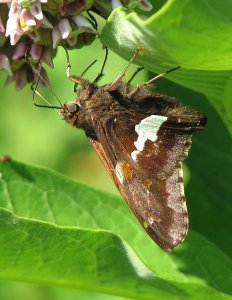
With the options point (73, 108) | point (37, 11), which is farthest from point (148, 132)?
point (37, 11)

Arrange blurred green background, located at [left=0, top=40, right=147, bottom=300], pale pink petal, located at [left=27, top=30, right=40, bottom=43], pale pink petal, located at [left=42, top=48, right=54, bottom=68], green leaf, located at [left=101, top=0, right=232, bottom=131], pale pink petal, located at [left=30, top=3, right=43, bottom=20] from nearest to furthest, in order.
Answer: green leaf, located at [left=101, top=0, right=232, bottom=131] → pale pink petal, located at [left=30, top=3, right=43, bottom=20] → pale pink petal, located at [left=27, top=30, right=40, bottom=43] → pale pink petal, located at [left=42, top=48, right=54, bottom=68] → blurred green background, located at [left=0, top=40, right=147, bottom=300]

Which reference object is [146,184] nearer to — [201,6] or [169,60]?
[169,60]

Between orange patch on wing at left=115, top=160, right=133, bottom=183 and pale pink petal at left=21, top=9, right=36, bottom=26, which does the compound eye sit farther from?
pale pink petal at left=21, top=9, right=36, bottom=26

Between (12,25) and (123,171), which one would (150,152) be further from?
(12,25)

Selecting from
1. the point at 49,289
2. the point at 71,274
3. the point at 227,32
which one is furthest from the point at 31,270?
the point at 49,289

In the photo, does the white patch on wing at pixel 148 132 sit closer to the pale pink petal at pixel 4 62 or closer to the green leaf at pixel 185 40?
the green leaf at pixel 185 40

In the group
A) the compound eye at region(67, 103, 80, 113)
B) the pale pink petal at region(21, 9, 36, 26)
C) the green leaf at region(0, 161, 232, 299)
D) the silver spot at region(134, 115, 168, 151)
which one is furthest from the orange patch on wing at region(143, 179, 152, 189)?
the pale pink petal at region(21, 9, 36, 26)
